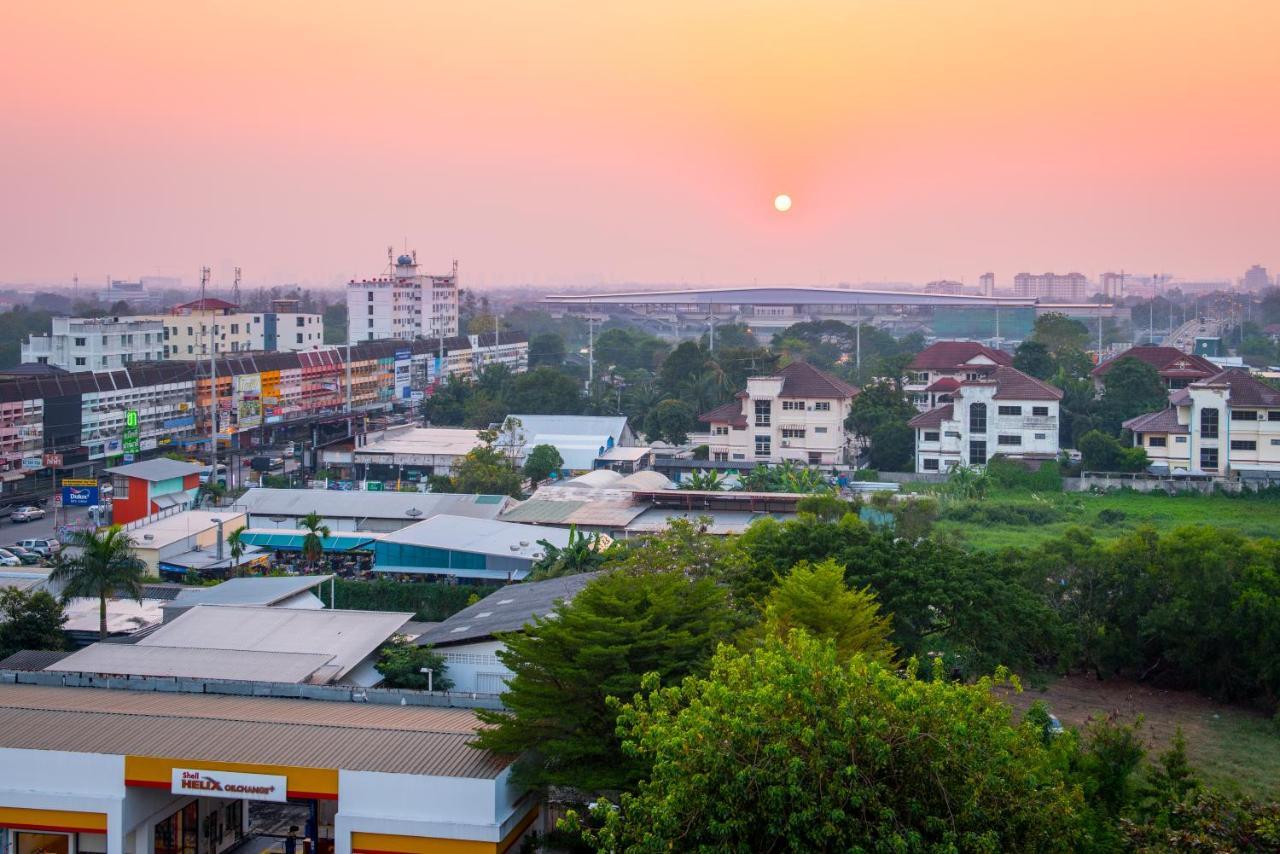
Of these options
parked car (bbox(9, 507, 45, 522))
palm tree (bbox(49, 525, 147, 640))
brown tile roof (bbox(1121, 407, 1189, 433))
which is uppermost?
brown tile roof (bbox(1121, 407, 1189, 433))

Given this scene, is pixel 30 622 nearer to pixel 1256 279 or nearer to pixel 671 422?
pixel 671 422

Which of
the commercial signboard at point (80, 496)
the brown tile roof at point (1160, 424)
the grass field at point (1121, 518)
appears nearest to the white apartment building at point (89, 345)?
the commercial signboard at point (80, 496)

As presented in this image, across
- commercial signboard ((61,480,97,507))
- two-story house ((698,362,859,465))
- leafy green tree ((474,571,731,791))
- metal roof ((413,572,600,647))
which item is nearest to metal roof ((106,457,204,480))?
commercial signboard ((61,480,97,507))

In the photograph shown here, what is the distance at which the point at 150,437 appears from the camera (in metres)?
26.5

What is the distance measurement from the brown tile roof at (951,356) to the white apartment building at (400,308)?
17974mm

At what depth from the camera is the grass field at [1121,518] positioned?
18.1m

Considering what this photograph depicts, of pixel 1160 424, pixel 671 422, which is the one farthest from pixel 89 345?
pixel 1160 424

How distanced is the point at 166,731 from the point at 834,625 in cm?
434

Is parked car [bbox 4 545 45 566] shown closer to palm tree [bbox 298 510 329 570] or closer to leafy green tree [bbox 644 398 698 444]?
palm tree [bbox 298 510 329 570]

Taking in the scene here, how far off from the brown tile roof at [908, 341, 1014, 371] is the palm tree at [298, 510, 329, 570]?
15.4 metres

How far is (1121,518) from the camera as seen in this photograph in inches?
757

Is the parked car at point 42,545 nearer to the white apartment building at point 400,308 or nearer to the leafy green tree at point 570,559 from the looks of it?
the leafy green tree at point 570,559

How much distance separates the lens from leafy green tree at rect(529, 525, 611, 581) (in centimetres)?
1371

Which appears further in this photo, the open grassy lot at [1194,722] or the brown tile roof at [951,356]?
the brown tile roof at [951,356]
